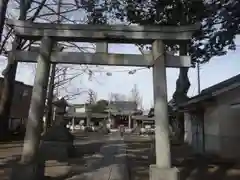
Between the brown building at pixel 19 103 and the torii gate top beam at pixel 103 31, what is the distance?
3376 cm

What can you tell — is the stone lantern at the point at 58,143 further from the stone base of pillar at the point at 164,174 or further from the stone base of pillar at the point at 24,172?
the stone base of pillar at the point at 164,174

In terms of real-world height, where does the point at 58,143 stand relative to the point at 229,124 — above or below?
below

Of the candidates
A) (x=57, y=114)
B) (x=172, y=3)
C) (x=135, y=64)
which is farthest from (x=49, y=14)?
(x=135, y=64)

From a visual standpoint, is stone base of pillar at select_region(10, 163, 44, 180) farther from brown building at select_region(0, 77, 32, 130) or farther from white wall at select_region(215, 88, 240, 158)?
brown building at select_region(0, 77, 32, 130)

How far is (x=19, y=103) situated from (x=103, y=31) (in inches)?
1433

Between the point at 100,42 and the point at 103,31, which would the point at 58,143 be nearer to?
the point at 100,42

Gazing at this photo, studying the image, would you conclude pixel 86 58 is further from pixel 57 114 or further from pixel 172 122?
pixel 172 122

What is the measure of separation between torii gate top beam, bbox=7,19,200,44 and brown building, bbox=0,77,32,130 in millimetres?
33765

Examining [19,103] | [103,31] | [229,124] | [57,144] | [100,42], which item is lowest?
[57,144]

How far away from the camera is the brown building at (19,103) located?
42.2 m

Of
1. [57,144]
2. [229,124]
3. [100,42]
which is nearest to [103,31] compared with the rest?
[100,42]

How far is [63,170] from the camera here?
12.4 m

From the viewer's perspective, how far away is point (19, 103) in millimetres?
43469

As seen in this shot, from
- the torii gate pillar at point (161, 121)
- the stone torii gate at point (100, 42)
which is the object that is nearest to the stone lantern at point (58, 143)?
the stone torii gate at point (100, 42)
